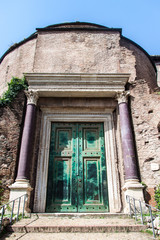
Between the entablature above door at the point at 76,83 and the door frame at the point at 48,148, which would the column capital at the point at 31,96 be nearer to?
the entablature above door at the point at 76,83

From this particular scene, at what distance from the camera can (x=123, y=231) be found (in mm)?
4148

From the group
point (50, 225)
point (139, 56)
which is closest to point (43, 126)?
point (50, 225)

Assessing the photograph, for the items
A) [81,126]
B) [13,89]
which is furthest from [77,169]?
[13,89]

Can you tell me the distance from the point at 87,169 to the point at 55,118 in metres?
2.23

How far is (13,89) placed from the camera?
7547 millimetres

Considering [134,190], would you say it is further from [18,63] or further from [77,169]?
[18,63]

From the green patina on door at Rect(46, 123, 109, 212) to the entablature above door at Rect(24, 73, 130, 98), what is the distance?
125 centimetres

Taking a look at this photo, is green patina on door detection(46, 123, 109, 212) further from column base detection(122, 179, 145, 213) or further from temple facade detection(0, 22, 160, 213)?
column base detection(122, 179, 145, 213)

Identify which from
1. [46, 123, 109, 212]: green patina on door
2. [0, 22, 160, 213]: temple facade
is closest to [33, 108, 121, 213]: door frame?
[0, 22, 160, 213]: temple facade

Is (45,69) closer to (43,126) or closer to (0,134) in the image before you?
(43,126)

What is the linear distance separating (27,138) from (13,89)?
2.07 meters

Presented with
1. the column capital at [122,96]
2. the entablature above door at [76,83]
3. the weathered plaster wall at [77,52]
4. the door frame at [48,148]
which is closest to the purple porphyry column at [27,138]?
the entablature above door at [76,83]

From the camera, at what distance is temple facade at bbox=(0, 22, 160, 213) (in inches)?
254

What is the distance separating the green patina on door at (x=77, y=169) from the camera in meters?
6.54
